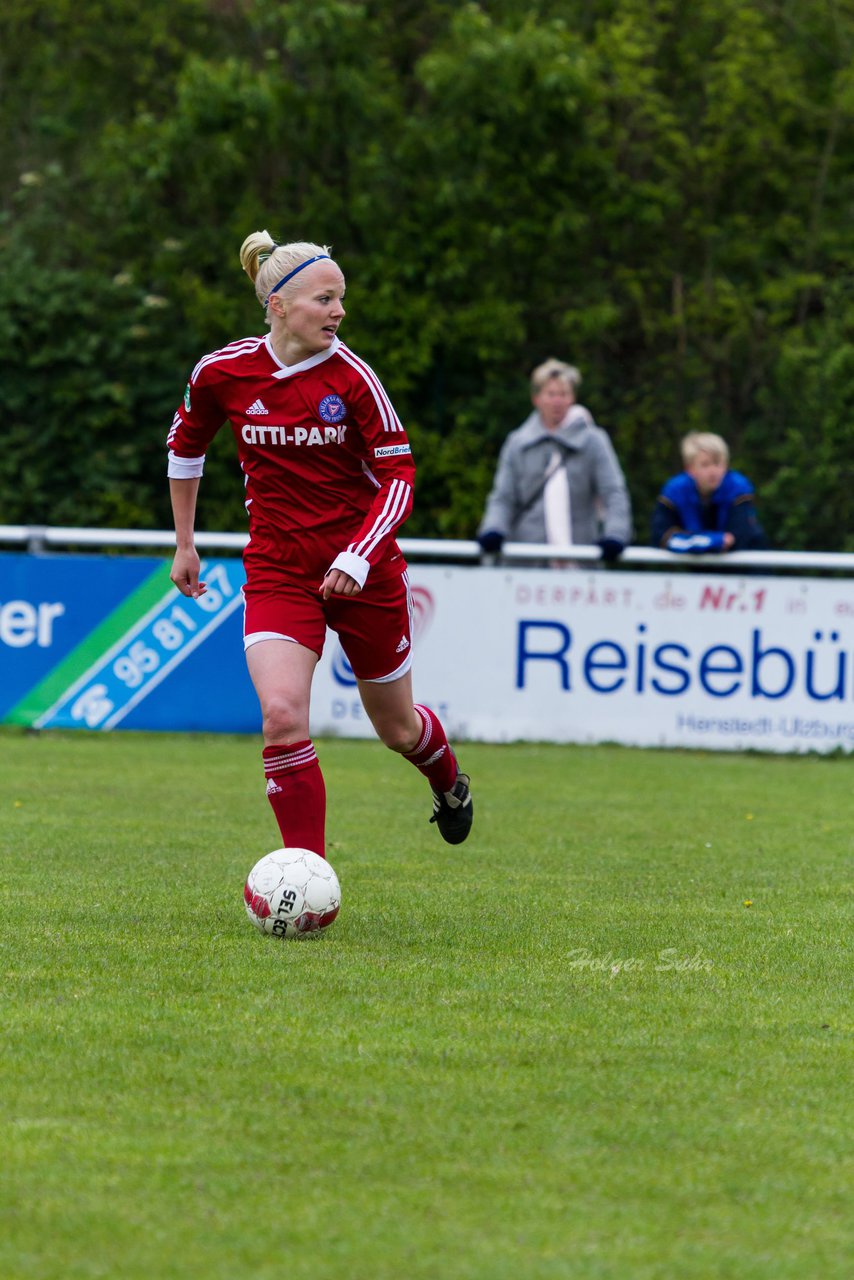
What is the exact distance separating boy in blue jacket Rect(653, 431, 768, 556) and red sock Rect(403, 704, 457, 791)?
18.2ft

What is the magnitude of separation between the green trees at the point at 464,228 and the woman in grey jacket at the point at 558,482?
26.0ft

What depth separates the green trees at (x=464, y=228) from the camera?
69.9 feet

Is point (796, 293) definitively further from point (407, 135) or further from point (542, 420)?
point (542, 420)

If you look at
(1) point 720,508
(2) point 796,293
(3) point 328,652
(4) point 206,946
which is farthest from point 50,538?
(2) point 796,293

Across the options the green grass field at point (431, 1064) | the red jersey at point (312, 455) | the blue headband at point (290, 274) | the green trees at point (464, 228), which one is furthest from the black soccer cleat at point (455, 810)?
the green trees at point (464, 228)

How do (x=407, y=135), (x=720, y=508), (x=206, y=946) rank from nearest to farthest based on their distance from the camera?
1. (x=206, y=946)
2. (x=720, y=508)
3. (x=407, y=135)

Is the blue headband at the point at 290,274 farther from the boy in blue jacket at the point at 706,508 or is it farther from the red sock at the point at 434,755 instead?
the boy in blue jacket at the point at 706,508

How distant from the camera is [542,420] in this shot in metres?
12.5

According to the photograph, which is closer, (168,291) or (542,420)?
(542,420)

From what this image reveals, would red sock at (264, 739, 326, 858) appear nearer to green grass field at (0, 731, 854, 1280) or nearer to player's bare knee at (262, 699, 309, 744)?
player's bare knee at (262, 699, 309, 744)

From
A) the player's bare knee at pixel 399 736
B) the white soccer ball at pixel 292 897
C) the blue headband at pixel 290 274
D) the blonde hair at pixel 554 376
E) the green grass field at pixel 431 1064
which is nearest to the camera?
the green grass field at pixel 431 1064

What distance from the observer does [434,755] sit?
686 centimetres

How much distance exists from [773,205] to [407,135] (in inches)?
199

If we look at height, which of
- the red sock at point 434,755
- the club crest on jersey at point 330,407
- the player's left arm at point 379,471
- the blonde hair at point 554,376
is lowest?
the red sock at point 434,755
